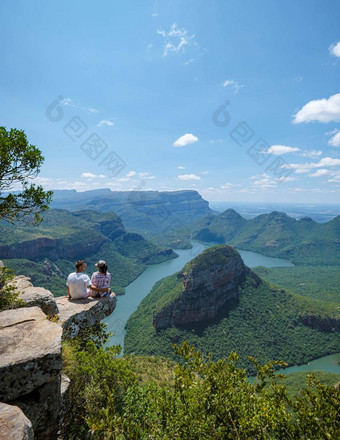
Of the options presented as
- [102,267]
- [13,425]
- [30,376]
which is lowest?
[30,376]

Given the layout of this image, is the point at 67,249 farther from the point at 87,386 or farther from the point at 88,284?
the point at 87,386

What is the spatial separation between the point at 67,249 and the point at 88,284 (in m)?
116

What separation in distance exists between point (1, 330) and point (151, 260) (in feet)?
535

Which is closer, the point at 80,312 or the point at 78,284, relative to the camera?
the point at 80,312

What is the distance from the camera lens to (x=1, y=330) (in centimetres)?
547

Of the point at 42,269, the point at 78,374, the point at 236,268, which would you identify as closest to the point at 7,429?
the point at 78,374

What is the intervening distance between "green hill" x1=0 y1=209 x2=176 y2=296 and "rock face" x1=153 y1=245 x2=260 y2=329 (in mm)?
44094

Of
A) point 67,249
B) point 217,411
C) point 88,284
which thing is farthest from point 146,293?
point 217,411

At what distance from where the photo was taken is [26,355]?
15.3 ft

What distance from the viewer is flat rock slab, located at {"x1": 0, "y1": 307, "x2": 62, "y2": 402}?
436 cm

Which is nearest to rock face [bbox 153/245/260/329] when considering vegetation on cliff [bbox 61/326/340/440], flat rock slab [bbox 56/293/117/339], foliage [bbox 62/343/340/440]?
flat rock slab [bbox 56/293/117/339]

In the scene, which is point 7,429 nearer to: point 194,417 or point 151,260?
point 194,417

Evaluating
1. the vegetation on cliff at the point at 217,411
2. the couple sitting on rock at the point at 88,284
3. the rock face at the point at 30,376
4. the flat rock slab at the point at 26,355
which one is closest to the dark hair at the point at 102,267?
the couple sitting on rock at the point at 88,284

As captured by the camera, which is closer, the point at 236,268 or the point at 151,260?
the point at 236,268
